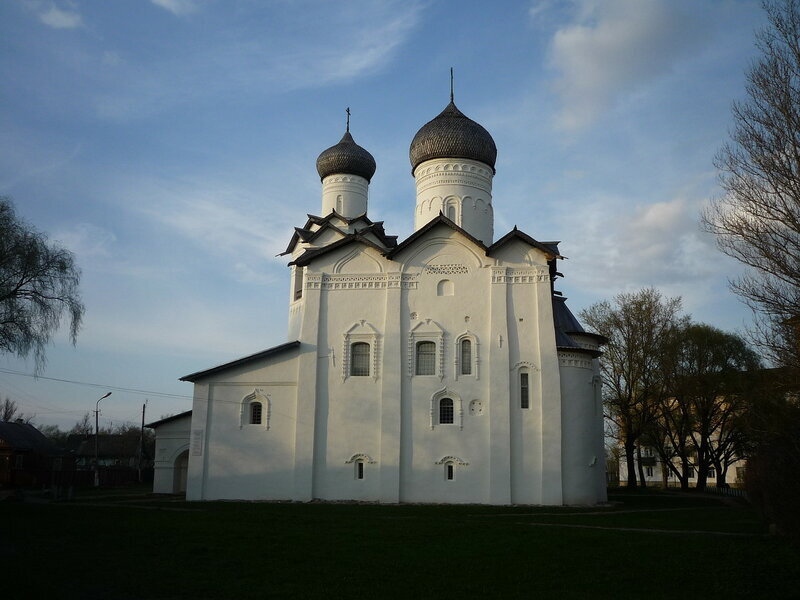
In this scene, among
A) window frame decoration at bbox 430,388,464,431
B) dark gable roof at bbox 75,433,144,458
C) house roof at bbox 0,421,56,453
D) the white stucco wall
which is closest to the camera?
window frame decoration at bbox 430,388,464,431

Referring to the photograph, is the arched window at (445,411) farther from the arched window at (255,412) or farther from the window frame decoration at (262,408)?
the arched window at (255,412)

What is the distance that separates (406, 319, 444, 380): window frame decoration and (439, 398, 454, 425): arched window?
2.52 ft

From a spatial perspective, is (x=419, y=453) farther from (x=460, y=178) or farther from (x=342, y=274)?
(x=460, y=178)

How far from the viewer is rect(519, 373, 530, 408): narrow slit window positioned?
18578 mm

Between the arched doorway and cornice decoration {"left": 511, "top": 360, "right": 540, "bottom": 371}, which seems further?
the arched doorway

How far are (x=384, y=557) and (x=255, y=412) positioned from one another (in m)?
11.3

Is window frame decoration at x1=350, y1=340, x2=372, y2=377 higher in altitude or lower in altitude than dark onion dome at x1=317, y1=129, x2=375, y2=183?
lower

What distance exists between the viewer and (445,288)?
19609mm

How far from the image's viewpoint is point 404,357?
63.1ft

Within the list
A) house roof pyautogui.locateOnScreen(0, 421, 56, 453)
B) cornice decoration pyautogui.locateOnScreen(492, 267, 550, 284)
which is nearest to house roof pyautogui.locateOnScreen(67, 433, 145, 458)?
house roof pyautogui.locateOnScreen(0, 421, 56, 453)

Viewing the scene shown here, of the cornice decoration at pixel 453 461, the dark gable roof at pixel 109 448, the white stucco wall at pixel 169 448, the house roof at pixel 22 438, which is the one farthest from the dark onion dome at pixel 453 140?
the dark gable roof at pixel 109 448

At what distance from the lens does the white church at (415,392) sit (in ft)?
60.3

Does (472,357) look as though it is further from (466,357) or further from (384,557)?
(384,557)

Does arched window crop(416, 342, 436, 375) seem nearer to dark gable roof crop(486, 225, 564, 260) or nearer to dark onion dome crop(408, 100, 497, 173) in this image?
dark gable roof crop(486, 225, 564, 260)
